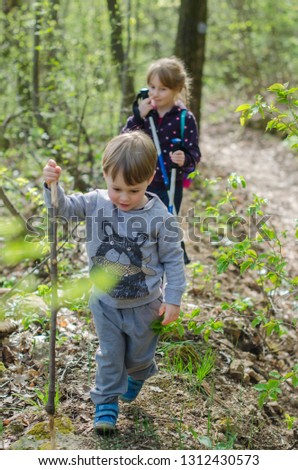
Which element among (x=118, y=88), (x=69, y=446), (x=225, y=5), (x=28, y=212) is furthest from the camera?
(x=225, y=5)

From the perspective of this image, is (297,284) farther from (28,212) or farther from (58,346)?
(28,212)

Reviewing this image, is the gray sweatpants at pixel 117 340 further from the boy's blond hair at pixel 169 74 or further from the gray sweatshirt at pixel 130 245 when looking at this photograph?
the boy's blond hair at pixel 169 74

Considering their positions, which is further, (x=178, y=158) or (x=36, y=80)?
(x=36, y=80)

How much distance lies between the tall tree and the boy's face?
5.76 m

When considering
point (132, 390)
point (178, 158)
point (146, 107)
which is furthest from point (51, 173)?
point (146, 107)

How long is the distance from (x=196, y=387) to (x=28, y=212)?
4056 mm

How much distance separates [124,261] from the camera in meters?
3.38

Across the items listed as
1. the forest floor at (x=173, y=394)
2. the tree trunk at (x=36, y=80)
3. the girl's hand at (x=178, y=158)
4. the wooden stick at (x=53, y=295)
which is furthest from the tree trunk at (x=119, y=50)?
the wooden stick at (x=53, y=295)

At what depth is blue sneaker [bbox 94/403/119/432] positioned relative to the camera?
3.39m

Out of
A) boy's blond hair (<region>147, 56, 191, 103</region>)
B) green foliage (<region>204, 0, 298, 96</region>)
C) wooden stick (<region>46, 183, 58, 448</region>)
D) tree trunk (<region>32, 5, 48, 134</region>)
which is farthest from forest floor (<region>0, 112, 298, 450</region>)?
green foliage (<region>204, 0, 298, 96</region>)

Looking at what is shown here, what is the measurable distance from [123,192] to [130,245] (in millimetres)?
318

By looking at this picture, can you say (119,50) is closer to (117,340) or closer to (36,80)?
(36,80)

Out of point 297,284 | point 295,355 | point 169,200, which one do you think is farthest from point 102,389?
point 295,355

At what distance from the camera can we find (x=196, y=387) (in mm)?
4145
